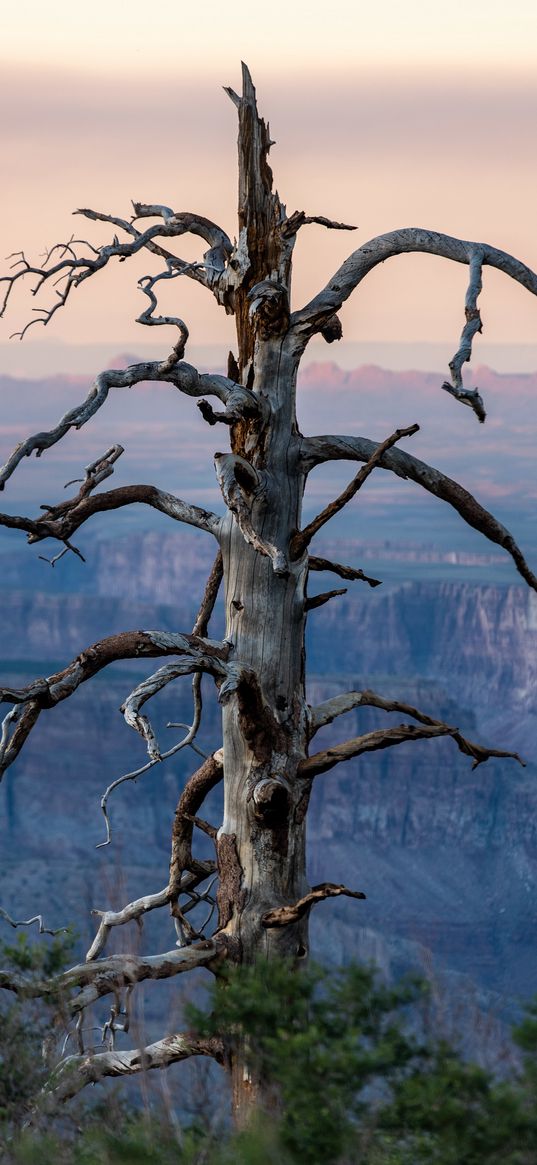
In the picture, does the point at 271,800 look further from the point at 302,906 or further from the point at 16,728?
the point at 16,728

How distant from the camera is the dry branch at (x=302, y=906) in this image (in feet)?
30.0

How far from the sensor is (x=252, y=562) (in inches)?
394

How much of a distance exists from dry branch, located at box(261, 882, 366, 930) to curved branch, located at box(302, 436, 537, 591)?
271 cm

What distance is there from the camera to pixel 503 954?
489 ft

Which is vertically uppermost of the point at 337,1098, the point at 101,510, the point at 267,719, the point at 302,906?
the point at 101,510

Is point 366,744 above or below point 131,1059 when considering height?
above

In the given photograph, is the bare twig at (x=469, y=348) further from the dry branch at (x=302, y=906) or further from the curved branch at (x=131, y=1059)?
the curved branch at (x=131, y=1059)

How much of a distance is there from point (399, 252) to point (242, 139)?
1249mm

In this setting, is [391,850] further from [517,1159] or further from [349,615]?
[517,1159]

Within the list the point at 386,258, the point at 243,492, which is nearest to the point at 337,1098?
the point at 243,492

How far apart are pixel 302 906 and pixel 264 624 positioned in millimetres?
1751

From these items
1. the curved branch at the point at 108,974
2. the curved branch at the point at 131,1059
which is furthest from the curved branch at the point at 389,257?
the curved branch at the point at 131,1059

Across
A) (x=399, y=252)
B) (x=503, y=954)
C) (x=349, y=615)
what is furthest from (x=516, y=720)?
(x=399, y=252)

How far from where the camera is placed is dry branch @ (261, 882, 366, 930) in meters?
9.14
